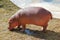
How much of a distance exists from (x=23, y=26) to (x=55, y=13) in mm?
1275

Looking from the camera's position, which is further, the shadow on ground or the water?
the water

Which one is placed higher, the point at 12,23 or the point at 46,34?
the point at 12,23

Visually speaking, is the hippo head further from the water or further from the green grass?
the water

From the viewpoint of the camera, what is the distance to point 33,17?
4.11 metres

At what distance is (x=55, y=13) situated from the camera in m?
5.34

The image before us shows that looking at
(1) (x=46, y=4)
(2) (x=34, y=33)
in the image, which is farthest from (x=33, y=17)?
(1) (x=46, y=4)

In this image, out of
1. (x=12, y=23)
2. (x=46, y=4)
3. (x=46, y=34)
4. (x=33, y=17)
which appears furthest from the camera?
(x=46, y=4)

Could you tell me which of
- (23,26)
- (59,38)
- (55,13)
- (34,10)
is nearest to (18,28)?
(23,26)

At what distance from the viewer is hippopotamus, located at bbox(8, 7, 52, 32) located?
162 inches

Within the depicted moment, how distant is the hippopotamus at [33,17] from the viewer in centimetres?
411

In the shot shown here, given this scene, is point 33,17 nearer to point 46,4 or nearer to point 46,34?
point 46,34

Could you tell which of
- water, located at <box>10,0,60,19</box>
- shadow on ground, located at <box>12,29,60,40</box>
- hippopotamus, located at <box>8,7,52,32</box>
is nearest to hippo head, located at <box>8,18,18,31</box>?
hippopotamus, located at <box>8,7,52,32</box>

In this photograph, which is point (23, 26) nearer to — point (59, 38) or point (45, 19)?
point (45, 19)

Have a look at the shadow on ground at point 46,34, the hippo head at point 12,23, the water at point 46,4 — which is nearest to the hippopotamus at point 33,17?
the hippo head at point 12,23
